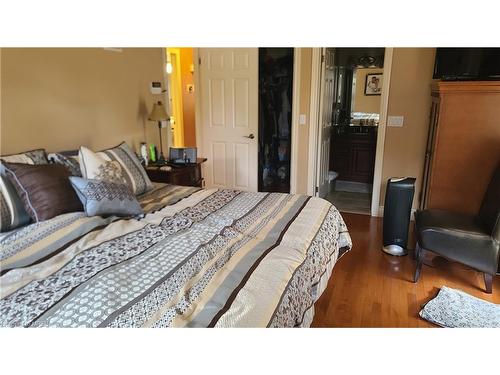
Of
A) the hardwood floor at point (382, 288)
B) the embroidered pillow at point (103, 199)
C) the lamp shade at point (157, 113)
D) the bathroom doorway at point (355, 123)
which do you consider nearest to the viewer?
the embroidered pillow at point (103, 199)

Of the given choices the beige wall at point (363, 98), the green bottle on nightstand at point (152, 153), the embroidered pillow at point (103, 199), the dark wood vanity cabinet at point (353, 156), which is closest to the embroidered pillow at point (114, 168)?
the embroidered pillow at point (103, 199)

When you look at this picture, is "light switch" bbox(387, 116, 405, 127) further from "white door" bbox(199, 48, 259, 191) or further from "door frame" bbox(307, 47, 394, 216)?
"white door" bbox(199, 48, 259, 191)

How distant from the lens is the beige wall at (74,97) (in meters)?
2.20

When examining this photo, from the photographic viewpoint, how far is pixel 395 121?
3748 mm

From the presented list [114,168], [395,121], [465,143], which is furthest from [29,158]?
[395,121]

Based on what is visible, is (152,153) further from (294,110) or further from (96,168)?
(294,110)

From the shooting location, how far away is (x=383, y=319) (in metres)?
2.24

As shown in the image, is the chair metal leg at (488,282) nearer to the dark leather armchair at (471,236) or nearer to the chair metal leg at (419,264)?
the dark leather armchair at (471,236)

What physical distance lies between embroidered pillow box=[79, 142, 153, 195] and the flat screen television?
2495 millimetres

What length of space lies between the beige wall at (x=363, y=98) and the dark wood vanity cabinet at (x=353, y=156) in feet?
1.50

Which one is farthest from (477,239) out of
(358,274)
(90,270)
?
(90,270)
